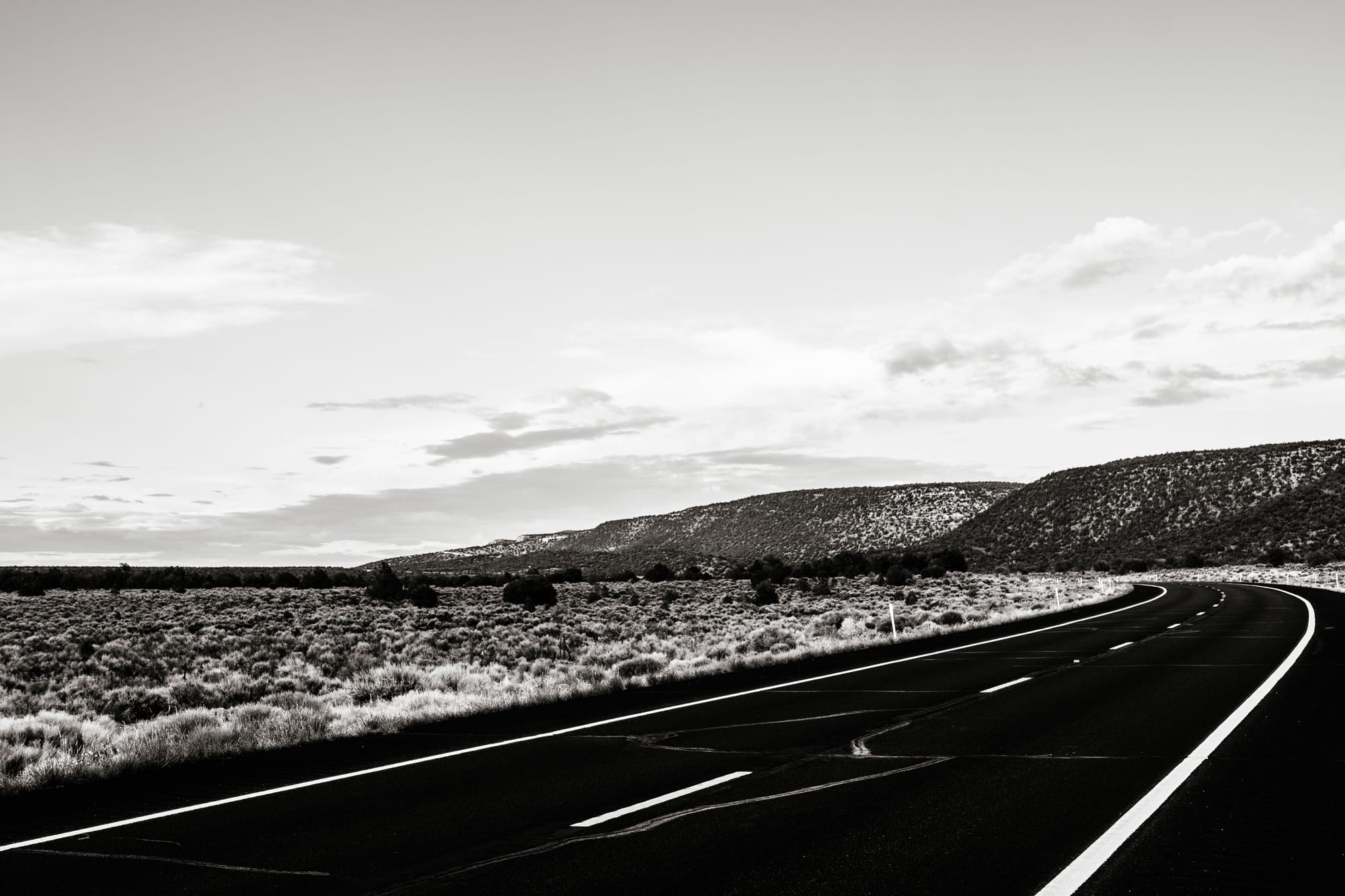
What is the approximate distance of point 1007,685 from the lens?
14711mm

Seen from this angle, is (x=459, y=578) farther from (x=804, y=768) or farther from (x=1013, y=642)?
(x=804, y=768)

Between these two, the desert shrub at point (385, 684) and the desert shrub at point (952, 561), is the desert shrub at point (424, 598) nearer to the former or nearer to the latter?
the desert shrub at point (385, 684)

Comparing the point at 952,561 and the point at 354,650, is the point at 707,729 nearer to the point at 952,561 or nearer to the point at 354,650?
the point at 354,650

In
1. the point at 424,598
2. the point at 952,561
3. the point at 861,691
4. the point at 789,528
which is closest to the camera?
the point at 861,691

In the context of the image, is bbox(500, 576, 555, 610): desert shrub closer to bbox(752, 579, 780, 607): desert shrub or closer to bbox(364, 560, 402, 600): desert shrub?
bbox(364, 560, 402, 600): desert shrub

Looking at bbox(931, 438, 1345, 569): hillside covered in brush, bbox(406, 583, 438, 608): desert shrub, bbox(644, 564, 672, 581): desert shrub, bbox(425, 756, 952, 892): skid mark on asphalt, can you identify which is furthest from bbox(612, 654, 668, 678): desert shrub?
bbox(931, 438, 1345, 569): hillside covered in brush

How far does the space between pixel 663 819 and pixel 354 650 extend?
22.7 metres

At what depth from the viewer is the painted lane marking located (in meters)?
7.05

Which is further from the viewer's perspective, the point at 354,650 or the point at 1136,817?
the point at 354,650

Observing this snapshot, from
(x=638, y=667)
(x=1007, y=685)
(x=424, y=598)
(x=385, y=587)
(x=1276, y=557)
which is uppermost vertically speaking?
(x=385, y=587)

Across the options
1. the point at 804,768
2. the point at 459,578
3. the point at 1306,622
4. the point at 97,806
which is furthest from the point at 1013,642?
the point at 459,578

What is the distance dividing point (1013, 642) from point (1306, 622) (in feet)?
30.0

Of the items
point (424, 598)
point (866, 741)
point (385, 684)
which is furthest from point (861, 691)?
point (424, 598)

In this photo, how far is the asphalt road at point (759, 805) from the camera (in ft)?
18.9
